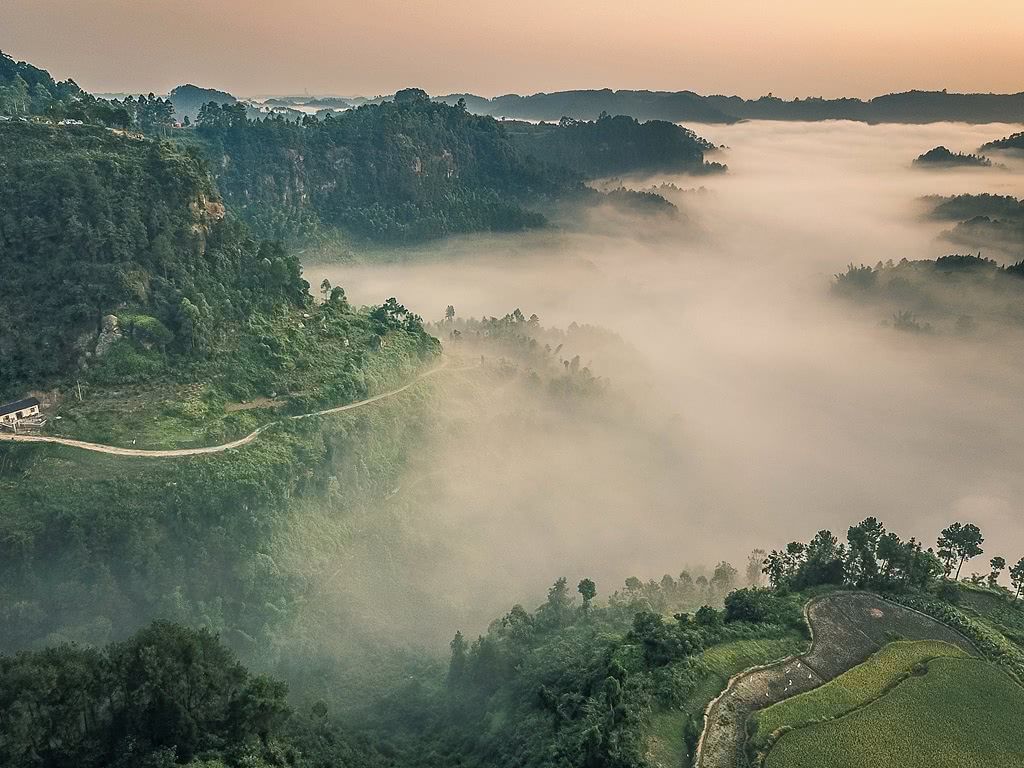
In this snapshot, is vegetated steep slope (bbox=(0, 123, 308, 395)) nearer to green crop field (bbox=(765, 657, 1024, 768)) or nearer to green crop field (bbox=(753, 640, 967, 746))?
green crop field (bbox=(753, 640, 967, 746))

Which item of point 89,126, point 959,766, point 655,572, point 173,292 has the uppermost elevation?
point 89,126

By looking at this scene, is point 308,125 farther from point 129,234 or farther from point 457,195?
point 129,234

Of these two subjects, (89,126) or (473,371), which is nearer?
(89,126)

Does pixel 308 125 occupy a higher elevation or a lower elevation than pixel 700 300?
higher

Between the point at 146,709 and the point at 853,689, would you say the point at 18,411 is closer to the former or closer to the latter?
the point at 146,709

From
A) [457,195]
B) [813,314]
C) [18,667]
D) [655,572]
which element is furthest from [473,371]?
[813,314]

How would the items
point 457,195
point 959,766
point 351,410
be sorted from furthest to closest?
point 457,195 < point 351,410 < point 959,766

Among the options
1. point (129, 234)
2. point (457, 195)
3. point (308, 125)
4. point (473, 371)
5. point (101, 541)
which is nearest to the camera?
point (101, 541)
